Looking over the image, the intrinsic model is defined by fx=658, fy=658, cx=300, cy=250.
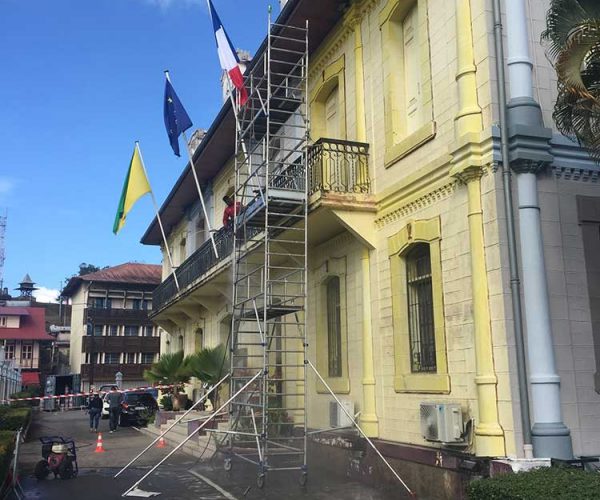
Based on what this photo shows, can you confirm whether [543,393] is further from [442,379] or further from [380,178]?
[380,178]

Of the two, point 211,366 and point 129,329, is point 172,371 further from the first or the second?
point 129,329

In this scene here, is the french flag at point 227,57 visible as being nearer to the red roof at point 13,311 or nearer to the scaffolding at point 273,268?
the scaffolding at point 273,268

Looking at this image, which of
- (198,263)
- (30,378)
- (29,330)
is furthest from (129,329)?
(198,263)

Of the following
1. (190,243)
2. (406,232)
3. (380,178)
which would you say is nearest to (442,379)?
(406,232)

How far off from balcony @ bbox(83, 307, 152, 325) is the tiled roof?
9.18 feet

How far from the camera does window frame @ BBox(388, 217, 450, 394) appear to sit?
10062 mm

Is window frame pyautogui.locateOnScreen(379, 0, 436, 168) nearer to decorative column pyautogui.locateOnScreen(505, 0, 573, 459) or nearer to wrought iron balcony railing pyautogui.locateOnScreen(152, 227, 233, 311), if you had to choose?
→ decorative column pyautogui.locateOnScreen(505, 0, 573, 459)

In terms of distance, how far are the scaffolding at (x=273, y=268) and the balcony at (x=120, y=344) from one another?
3936 cm

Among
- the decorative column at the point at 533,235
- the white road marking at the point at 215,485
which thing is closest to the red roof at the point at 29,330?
the white road marking at the point at 215,485

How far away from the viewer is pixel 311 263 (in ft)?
49.2

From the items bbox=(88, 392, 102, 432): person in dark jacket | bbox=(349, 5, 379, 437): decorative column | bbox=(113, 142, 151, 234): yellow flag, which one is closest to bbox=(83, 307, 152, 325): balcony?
bbox=(88, 392, 102, 432): person in dark jacket

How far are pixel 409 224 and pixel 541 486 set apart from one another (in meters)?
5.18

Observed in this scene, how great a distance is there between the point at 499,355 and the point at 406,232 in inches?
121

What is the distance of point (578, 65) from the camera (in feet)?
23.7
